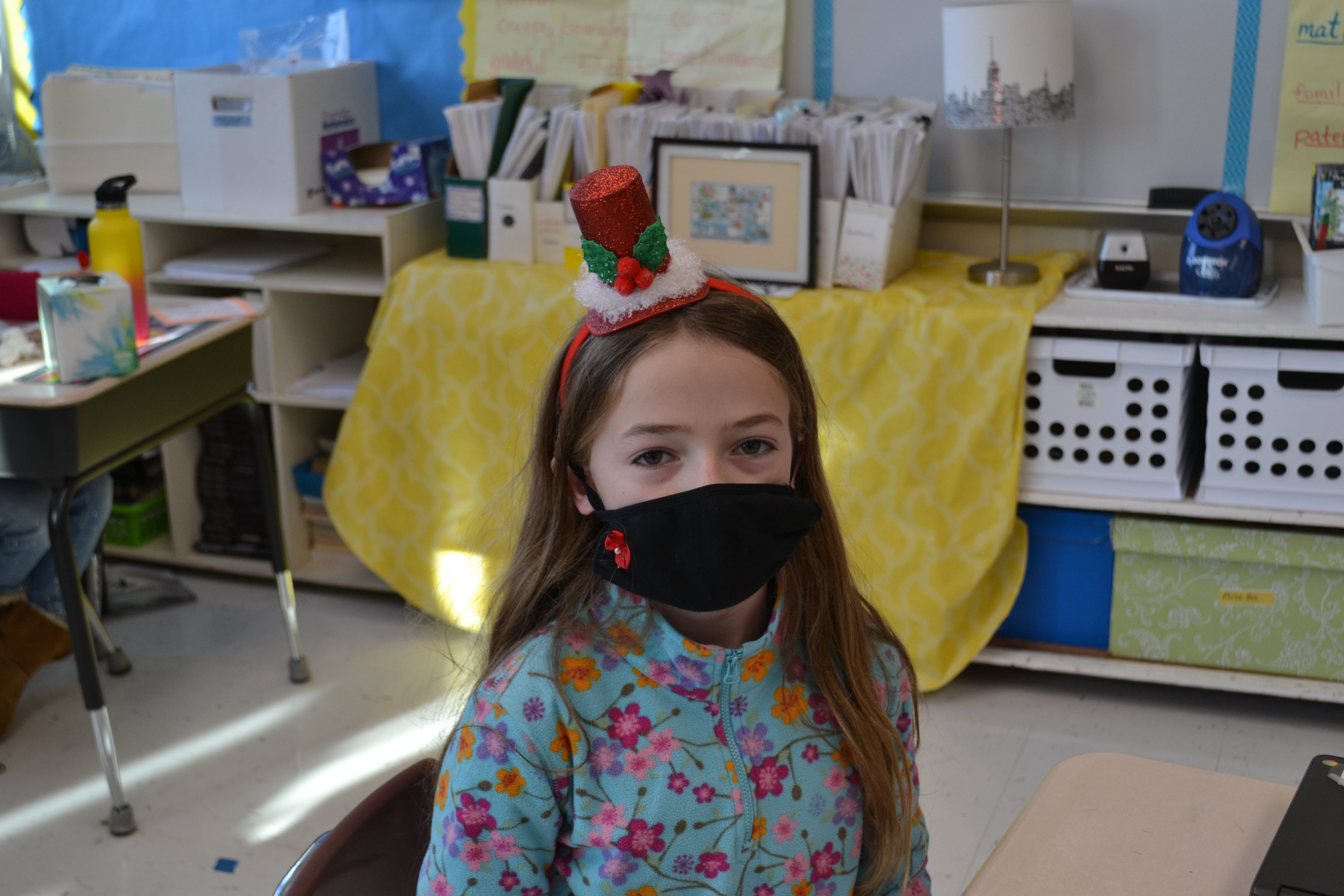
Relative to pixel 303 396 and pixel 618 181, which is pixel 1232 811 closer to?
pixel 618 181

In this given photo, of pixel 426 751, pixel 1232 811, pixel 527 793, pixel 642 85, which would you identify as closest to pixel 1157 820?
pixel 1232 811

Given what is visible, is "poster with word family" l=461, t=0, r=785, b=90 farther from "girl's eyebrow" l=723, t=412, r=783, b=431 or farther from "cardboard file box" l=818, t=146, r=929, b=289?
"girl's eyebrow" l=723, t=412, r=783, b=431

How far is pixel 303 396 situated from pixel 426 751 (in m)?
0.95

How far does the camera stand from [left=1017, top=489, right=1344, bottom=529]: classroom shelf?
2.30m

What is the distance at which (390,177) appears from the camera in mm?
2863

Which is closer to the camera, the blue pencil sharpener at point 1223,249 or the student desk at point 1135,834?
the student desk at point 1135,834

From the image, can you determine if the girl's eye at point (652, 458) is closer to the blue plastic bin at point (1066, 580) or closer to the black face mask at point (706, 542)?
the black face mask at point (706, 542)

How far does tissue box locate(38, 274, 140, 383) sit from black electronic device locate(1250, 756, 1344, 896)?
1782mm

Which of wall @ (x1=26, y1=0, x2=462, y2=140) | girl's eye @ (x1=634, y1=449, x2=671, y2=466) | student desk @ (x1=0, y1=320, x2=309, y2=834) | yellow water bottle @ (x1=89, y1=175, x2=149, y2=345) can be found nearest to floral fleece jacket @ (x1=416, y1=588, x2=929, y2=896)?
girl's eye @ (x1=634, y1=449, x2=671, y2=466)

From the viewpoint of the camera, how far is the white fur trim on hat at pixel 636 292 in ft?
3.35

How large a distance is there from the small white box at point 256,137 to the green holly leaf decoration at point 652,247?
1.98 meters

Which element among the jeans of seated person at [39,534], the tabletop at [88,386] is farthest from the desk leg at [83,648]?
the jeans of seated person at [39,534]

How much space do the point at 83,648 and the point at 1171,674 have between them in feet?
6.45

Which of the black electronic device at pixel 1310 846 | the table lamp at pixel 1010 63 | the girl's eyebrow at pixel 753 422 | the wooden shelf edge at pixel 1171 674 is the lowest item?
the wooden shelf edge at pixel 1171 674
